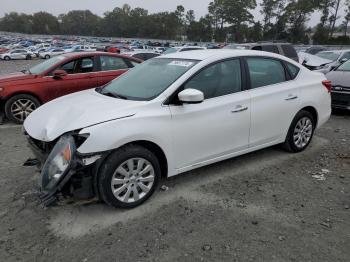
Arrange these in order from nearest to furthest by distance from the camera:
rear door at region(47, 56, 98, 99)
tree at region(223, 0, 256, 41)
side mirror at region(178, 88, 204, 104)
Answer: side mirror at region(178, 88, 204, 104) < rear door at region(47, 56, 98, 99) < tree at region(223, 0, 256, 41)

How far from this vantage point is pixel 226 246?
3.04 meters

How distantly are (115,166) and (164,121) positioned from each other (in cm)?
71

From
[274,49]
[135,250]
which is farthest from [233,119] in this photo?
[274,49]

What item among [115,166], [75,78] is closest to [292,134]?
[115,166]

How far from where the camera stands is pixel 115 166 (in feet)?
11.0

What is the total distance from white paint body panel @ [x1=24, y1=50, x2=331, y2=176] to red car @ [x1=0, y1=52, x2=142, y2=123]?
2.89m

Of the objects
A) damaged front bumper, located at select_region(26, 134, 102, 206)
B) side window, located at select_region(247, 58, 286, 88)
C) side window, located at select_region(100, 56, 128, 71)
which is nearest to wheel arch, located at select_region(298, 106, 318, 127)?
side window, located at select_region(247, 58, 286, 88)

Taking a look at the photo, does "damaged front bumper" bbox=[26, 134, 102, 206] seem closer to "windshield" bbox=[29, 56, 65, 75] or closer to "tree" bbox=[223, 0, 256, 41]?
"windshield" bbox=[29, 56, 65, 75]

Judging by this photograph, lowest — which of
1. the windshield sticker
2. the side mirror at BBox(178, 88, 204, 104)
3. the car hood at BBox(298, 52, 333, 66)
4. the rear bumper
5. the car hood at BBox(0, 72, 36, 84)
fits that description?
the rear bumper

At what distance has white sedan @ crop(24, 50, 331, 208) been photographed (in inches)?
129

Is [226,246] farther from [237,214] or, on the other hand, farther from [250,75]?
[250,75]

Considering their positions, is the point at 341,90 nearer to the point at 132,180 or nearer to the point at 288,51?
the point at 288,51

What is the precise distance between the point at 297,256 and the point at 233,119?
1784 mm

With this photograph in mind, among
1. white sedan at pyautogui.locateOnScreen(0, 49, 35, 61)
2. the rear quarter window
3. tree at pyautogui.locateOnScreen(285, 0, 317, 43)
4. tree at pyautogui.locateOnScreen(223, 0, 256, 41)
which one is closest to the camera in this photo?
the rear quarter window
